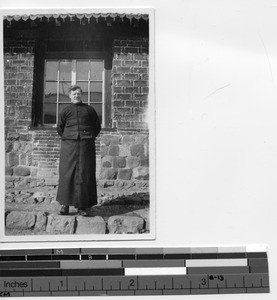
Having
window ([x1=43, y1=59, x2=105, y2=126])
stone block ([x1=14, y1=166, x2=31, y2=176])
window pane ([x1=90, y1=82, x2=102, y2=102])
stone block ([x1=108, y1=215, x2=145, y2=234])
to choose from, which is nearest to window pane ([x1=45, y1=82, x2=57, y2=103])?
window ([x1=43, y1=59, x2=105, y2=126])

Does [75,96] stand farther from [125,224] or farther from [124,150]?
[125,224]

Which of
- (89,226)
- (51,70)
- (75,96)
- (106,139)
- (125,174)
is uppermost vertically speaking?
(51,70)

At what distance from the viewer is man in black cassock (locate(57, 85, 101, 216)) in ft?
7.05

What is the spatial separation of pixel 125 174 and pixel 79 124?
26 centimetres

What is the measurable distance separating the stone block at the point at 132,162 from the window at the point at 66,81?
19cm

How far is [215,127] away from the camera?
2146 mm

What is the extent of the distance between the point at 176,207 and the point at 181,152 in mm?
209

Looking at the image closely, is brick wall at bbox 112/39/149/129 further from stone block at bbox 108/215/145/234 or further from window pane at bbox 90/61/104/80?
stone block at bbox 108/215/145/234

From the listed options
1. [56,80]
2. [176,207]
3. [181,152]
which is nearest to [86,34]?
[56,80]

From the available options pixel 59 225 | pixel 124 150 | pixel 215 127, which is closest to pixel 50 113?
pixel 124 150

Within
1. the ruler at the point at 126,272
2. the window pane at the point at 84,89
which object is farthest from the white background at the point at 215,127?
the window pane at the point at 84,89

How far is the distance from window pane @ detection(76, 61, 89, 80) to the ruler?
Answer: 653mm

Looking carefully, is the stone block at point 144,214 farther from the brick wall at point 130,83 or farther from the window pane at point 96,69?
the window pane at point 96,69

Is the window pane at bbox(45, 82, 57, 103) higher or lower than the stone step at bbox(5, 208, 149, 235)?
higher
